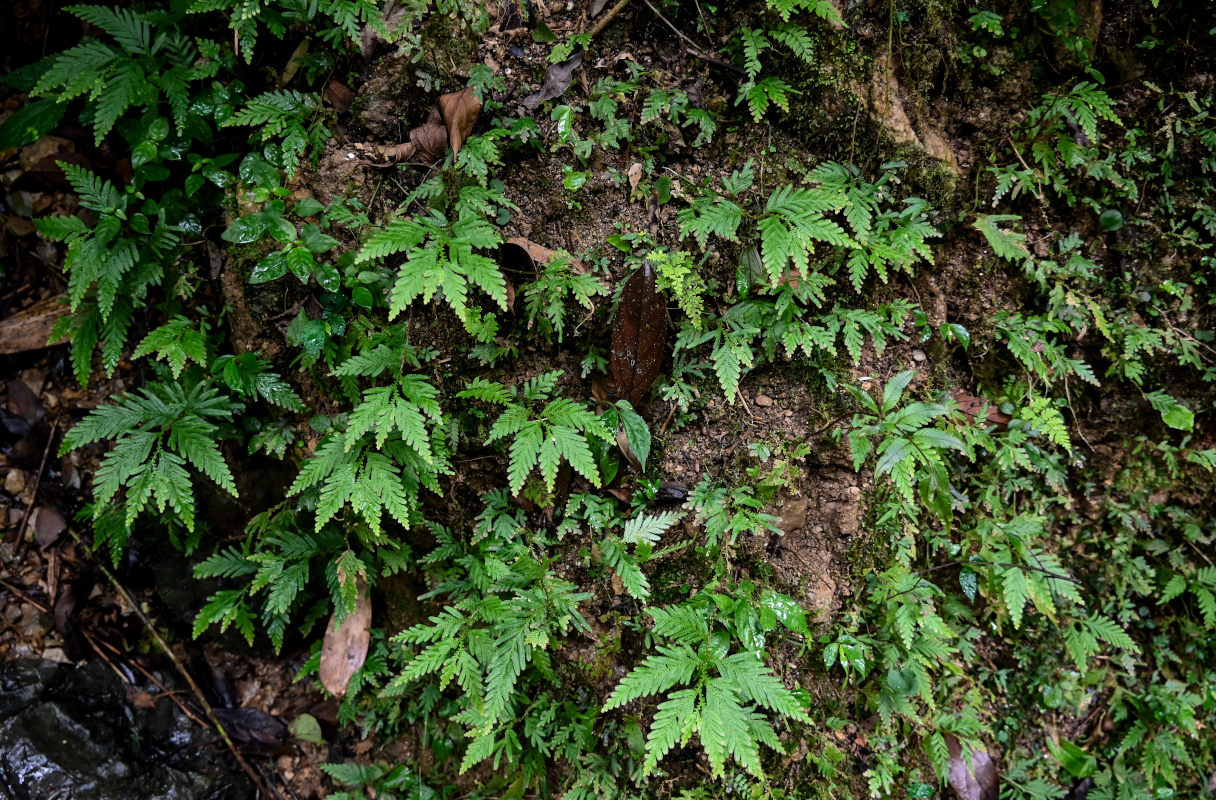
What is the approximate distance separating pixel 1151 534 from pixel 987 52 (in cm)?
303

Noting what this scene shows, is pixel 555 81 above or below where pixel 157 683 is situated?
above

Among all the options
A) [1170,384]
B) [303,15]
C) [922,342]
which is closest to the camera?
[303,15]

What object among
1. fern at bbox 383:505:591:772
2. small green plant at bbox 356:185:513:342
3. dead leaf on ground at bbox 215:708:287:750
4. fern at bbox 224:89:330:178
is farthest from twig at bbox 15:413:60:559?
small green plant at bbox 356:185:513:342

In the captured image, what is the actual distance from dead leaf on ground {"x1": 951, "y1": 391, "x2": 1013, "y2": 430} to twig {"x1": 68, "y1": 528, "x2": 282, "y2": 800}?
4.63 metres

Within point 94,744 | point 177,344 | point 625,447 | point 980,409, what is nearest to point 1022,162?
point 980,409

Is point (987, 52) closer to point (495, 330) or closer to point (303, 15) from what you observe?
point (495, 330)

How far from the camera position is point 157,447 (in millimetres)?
3244

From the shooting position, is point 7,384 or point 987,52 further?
point 7,384

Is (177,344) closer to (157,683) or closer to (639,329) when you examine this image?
(157,683)

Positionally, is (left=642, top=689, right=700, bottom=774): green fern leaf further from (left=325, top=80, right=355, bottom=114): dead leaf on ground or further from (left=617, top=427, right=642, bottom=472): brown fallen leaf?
(left=325, top=80, right=355, bottom=114): dead leaf on ground

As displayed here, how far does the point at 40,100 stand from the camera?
370 cm

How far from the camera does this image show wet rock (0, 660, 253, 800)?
3422mm

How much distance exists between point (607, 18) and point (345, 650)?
3.79 m

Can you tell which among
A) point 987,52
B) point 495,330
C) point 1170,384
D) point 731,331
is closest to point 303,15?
point 495,330
